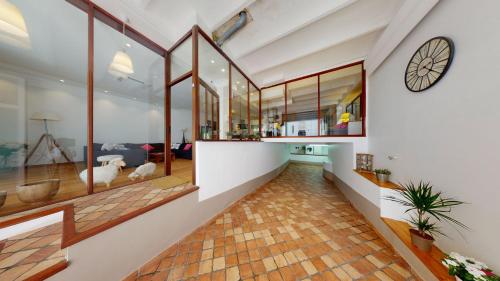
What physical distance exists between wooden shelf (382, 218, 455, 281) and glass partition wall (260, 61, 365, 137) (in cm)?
186

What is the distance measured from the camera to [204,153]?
2.08 metres

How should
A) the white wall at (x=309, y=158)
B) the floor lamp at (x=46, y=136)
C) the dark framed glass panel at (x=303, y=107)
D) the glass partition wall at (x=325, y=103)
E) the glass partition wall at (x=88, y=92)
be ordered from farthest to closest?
the white wall at (x=309, y=158), the dark framed glass panel at (x=303, y=107), the glass partition wall at (x=325, y=103), the floor lamp at (x=46, y=136), the glass partition wall at (x=88, y=92)

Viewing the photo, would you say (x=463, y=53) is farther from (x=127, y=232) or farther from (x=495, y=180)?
(x=127, y=232)

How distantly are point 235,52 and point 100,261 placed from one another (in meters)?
3.67

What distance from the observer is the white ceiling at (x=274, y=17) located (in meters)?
Result: 1.98

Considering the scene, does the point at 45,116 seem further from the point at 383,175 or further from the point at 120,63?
the point at 383,175

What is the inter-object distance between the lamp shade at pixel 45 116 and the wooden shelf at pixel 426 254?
5.71 metres

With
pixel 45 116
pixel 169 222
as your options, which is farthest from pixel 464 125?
pixel 45 116

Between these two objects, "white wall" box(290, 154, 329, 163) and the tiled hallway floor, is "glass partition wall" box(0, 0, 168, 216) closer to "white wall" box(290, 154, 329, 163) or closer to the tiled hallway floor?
the tiled hallway floor

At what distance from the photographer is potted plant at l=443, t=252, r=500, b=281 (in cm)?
85

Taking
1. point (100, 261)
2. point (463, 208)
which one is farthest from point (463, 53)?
point (100, 261)

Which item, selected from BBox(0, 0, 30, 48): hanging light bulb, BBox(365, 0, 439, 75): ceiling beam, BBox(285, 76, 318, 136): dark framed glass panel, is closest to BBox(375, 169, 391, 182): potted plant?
BBox(285, 76, 318, 136): dark framed glass panel

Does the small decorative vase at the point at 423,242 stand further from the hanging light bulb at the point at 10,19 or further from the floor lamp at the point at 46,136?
the floor lamp at the point at 46,136

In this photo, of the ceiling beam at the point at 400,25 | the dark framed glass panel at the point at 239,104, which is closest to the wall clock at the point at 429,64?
the ceiling beam at the point at 400,25
